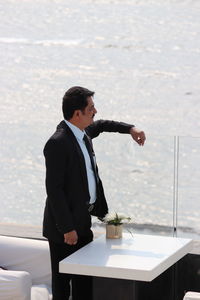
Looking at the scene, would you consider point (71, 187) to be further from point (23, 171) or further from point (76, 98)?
point (23, 171)

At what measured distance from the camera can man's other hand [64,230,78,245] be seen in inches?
160

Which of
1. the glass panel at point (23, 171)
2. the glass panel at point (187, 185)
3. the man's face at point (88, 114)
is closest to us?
the man's face at point (88, 114)

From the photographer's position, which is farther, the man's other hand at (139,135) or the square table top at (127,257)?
the man's other hand at (139,135)

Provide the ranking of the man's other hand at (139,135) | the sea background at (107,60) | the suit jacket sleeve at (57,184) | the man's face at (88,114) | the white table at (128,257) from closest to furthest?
the white table at (128,257)
the suit jacket sleeve at (57,184)
the man's face at (88,114)
the man's other hand at (139,135)
the sea background at (107,60)

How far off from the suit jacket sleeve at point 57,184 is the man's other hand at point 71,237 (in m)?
0.02

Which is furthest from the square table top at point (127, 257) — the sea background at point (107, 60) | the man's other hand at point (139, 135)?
the sea background at point (107, 60)

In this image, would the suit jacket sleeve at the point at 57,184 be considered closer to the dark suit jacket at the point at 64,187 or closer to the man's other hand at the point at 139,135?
the dark suit jacket at the point at 64,187

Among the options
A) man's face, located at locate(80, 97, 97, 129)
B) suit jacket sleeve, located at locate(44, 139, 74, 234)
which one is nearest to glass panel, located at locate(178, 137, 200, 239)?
man's face, located at locate(80, 97, 97, 129)

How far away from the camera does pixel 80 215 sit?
4180mm

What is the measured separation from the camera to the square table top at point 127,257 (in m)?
3.87

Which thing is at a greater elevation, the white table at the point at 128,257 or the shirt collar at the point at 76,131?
the shirt collar at the point at 76,131

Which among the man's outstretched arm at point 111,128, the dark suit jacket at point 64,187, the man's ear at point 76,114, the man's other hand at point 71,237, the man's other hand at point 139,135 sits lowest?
the man's other hand at point 71,237

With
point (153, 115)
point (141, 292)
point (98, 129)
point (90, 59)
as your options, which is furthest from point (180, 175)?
point (90, 59)

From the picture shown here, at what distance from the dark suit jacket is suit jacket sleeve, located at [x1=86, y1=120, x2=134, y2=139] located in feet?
1.04
